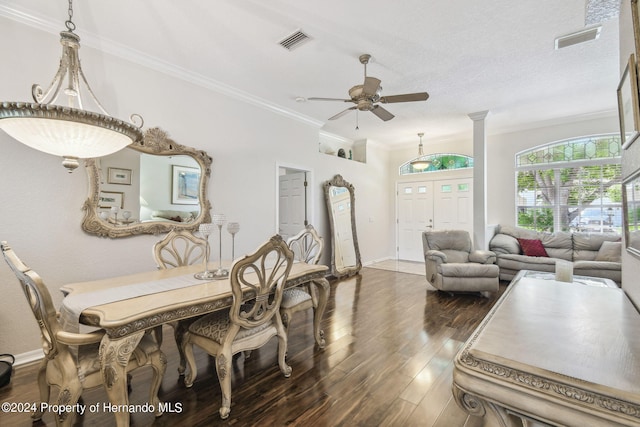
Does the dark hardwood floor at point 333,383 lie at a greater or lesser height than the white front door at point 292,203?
lesser

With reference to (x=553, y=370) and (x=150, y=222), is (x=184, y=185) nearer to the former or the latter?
(x=150, y=222)

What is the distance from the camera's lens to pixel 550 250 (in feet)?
16.2

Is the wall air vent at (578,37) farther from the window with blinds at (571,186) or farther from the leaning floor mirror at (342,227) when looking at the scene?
the leaning floor mirror at (342,227)

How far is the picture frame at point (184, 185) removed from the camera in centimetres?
335

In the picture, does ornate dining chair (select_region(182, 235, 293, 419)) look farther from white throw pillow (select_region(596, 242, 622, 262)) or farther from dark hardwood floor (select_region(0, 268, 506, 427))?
white throw pillow (select_region(596, 242, 622, 262))

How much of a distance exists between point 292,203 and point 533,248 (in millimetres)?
4428

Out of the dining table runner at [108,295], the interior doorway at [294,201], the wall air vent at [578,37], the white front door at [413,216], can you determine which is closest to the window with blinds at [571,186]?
the white front door at [413,216]

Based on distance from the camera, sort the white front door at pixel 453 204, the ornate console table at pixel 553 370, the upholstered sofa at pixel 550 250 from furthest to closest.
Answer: the white front door at pixel 453 204, the upholstered sofa at pixel 550 250, the ornate console table at pixel 553 370

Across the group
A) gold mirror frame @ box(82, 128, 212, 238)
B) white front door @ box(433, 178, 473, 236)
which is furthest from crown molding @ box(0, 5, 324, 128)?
white front door @ box(433, 178, 473, 236)

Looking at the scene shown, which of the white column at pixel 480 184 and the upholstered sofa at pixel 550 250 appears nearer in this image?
the upholstered sofa at pixel 550 250

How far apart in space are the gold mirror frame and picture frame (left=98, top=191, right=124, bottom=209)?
1.4 inches

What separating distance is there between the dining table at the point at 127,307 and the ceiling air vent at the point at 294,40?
2.28 m

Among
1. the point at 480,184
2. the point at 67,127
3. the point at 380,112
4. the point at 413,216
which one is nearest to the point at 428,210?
the point at 413,216

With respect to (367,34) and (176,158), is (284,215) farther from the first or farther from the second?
(367,34)
